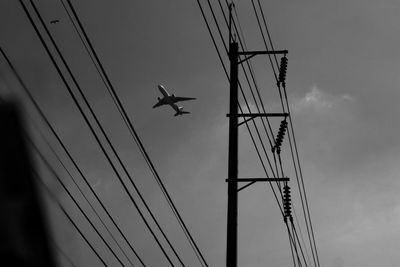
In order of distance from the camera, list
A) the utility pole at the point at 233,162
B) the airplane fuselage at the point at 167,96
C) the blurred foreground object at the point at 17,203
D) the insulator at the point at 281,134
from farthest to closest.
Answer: the airplane fuselage at the point at 167,96 < the insulator at the point at 281,134 < the utility pole at the point at 233,162 < the blurred foreground object at the point at 17,203

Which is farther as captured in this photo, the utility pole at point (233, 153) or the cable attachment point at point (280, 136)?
the cable attachment point at point (280, 136)

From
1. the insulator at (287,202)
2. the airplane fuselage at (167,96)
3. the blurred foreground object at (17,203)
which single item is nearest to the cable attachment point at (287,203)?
the insulator at (287,202)

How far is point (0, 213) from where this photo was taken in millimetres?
2088

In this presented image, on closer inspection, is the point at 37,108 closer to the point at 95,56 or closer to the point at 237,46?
the point at 95,56

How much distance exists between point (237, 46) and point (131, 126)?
30.7 ft

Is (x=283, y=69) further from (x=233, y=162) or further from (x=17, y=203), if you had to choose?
(x=17, y=203)

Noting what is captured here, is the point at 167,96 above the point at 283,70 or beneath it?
above

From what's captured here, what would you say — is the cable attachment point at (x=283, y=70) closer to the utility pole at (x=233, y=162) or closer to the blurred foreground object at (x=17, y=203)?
the utility pole at (x=233, y=162)

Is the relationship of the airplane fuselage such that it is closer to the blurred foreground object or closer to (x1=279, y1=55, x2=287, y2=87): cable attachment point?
(x1=279, y1=55, x2=287, y2=87): cable attachment point

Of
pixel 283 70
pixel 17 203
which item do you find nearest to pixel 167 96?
pixel 283 70

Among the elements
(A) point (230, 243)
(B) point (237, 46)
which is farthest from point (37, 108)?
(B) point (237, 46)

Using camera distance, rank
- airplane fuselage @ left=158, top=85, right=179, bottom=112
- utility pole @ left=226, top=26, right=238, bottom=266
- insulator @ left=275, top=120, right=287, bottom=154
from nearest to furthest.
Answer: utility pole @ left=226, top=26, right=238, bottom=266
insulator @ left=275, top=120, right=287, bottom=154
airplane fuselage @ left=158, top=85, right=179, bottom=112

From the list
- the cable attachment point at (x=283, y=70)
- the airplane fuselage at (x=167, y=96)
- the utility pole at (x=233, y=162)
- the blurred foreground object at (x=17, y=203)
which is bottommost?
the blurred foreground object at (x=17, y=203)

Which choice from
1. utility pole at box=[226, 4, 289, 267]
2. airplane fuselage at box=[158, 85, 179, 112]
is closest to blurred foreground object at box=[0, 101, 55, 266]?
utility pole at box=[226, 4, 289, 267]
